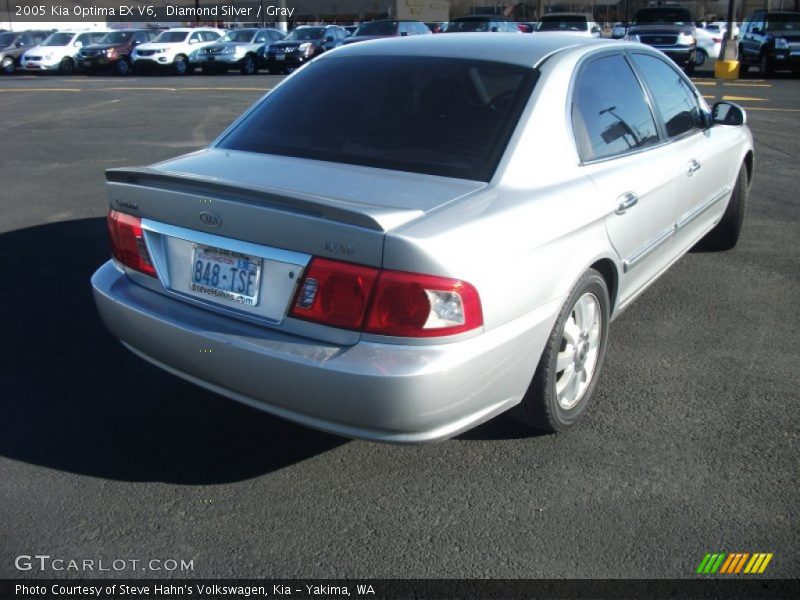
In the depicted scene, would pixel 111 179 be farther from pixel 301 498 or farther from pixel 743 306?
pixel 743 306

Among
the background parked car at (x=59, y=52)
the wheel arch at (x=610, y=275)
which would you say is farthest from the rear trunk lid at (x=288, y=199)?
the background parked car at (x=59, y=52)

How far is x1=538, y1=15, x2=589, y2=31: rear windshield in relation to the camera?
24.1 m

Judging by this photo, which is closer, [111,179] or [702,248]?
[111,179]

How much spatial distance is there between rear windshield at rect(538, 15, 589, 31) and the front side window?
20396mm

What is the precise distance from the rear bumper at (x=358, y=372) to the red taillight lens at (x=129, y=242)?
22cm

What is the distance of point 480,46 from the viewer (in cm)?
384

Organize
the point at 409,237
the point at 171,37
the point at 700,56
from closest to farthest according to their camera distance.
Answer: the point at 409,237, the point at 700,56, the point at 171,37

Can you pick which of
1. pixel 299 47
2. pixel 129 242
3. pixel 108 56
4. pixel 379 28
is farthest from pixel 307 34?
Answer: pixel 129 242

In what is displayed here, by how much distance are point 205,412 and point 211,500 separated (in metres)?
0.71

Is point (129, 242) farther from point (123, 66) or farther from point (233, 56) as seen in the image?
point (123, 66)

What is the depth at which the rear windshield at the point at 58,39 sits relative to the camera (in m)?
30.3

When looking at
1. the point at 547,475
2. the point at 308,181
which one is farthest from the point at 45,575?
the point at 547,475

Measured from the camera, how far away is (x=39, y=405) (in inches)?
148

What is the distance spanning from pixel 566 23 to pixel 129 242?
23.3m
